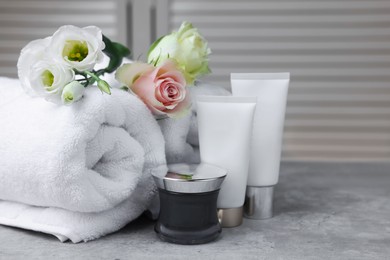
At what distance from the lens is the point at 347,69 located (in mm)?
1504

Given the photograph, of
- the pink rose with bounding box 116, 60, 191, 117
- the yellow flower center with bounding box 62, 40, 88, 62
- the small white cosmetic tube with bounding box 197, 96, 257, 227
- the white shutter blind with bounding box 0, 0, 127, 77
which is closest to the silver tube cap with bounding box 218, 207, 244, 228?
the small white cosmetic tube with bounding box 197, 96, 257, 227

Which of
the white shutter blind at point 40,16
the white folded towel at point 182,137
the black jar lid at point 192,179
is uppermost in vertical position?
the white shutter blind at point 40,16

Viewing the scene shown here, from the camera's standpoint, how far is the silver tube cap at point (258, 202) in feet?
2.26

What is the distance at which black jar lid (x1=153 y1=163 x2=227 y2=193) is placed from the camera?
57cm

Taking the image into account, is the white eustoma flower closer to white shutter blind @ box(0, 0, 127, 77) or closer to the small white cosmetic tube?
the small white cosmetic tube

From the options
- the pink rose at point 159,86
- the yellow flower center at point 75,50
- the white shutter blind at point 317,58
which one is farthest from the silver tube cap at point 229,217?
the white shutter blind at point 317,58

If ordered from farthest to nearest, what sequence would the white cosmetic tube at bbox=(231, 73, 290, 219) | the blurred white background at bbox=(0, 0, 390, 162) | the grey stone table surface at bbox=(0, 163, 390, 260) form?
the blurred white background at bbox=(0, 0, 390, 162), the white cosmetic tube at bbox=(231, 73, 290, 219), the grey stone table surface at bbox=(0, 163, 390, 260)

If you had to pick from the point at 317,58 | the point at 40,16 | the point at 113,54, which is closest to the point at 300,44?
the point at 317,58

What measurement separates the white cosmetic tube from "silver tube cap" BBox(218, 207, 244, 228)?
0.04 m

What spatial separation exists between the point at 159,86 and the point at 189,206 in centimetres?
14

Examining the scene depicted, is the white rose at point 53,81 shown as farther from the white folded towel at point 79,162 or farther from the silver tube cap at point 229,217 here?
the silver tube cap at point 229,217

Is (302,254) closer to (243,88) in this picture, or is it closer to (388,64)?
(243,88)

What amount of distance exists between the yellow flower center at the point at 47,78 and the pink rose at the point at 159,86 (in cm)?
8

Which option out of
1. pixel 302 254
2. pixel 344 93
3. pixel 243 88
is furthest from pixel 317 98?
pixel 302 254
